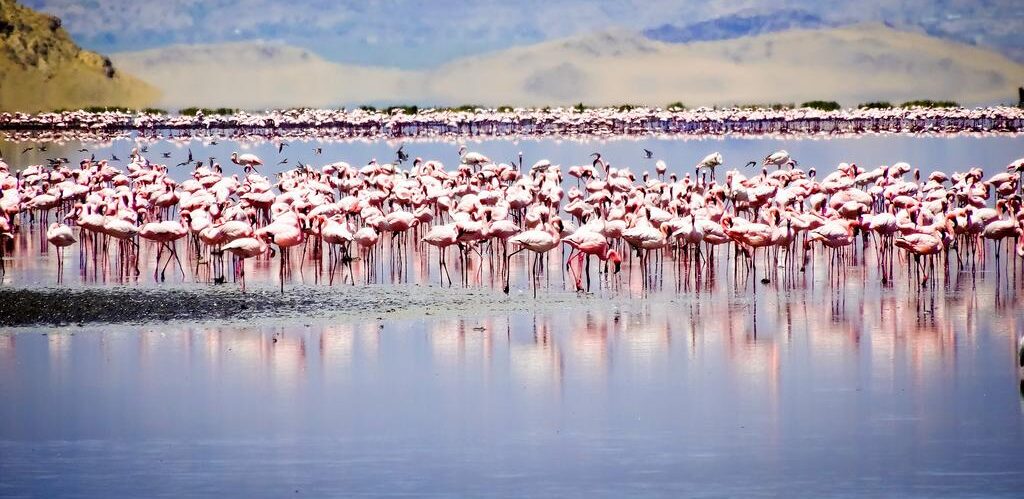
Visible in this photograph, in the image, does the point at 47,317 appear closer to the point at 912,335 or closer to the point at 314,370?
the point at 314,370

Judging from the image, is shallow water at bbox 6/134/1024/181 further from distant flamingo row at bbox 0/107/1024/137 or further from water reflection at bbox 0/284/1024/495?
water reflection at bbox 0/284/1024/495

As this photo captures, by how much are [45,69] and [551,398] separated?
13211cm

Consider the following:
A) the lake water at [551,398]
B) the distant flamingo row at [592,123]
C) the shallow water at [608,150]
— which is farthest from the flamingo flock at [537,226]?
the distant flamingo row at [592,123]

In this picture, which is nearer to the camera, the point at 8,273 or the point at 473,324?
the point at 473,324

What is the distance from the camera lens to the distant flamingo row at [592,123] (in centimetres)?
6962

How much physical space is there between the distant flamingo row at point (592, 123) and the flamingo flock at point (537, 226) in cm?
4557

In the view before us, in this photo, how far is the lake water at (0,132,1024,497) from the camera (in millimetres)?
9172

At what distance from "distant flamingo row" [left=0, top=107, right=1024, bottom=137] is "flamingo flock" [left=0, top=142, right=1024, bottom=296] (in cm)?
4557

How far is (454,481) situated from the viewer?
9.08m

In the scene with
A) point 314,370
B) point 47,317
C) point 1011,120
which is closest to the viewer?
point 314,370

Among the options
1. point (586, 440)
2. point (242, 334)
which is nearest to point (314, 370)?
point (242, 334)

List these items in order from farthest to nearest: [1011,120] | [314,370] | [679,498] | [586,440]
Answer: [1011,120] < [314,370] < [586,440] < [679,498]

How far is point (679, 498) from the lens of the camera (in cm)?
866

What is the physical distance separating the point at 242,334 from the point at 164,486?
4.74 metres
